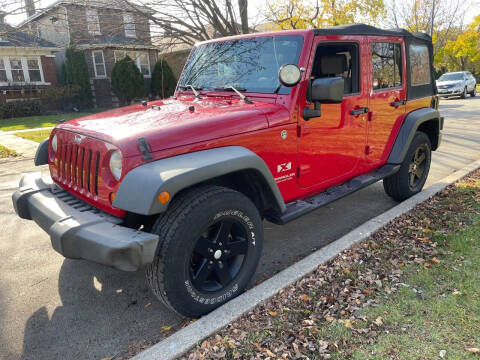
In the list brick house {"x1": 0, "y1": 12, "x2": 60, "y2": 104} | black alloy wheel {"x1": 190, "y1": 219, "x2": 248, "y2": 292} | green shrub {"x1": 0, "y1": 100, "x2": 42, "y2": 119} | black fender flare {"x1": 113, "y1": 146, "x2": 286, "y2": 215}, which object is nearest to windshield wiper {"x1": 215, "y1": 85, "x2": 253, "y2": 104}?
black fender flare {"x1": 113, "y1": 146, "x2": 286, "y2": 215}

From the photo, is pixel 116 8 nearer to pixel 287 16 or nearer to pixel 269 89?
pixel 287 16

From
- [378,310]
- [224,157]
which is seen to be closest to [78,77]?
[224,157]

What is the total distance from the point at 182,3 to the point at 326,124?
9624mm

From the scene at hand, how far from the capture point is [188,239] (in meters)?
2.45

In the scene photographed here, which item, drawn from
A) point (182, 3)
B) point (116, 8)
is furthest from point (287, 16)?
point (116, 8)

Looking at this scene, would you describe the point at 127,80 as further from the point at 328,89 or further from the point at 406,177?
the point at 328,89

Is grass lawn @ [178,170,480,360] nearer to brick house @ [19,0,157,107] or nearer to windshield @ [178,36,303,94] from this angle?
→ windshield @ [178,36,303,94]

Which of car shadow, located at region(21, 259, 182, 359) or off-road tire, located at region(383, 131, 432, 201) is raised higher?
off-road tire, located at region(383, 131, 432, 201)

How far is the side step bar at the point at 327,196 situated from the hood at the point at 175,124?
775mm

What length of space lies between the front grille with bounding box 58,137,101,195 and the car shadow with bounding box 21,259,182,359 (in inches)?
37.0

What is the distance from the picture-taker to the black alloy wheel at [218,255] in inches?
105

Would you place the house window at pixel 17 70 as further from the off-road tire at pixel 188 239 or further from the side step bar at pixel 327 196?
the off-road tire at pixel 188 239

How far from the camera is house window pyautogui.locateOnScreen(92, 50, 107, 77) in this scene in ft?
77.8

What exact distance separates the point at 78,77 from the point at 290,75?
71.7 ft
